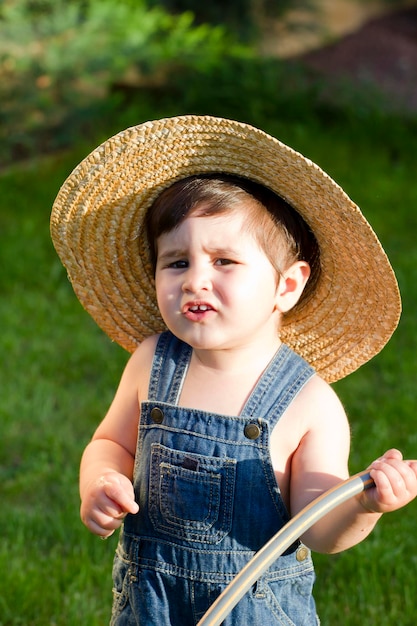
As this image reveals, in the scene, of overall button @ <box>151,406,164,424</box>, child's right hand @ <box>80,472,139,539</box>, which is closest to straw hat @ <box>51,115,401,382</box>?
overall button @ <box>151,406,164,424</box>

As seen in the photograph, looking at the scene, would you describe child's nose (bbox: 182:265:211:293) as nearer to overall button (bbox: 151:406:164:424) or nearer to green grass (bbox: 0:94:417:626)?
overall button (bbox: 151:406:164:424)

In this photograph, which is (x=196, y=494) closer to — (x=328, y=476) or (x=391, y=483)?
(x=328, y=476)

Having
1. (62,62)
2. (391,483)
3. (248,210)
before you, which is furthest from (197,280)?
(62,62)

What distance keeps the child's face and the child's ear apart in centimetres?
7

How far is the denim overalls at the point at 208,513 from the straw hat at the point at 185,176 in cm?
25

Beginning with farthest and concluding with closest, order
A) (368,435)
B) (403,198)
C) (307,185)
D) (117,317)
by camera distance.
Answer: (403,198) < (368,435) < (117,317) < (307,185)

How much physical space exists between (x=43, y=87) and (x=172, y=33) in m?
1.27

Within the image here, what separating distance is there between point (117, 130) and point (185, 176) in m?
4.66

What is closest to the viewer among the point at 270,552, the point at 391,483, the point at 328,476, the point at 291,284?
the point at 270,552

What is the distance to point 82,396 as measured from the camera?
418cm

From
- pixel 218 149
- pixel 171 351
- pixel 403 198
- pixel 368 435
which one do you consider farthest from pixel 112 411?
pixel 403 198

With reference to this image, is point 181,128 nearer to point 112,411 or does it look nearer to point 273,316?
point 273,316

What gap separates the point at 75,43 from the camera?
651cm

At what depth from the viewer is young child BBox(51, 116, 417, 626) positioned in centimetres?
198
